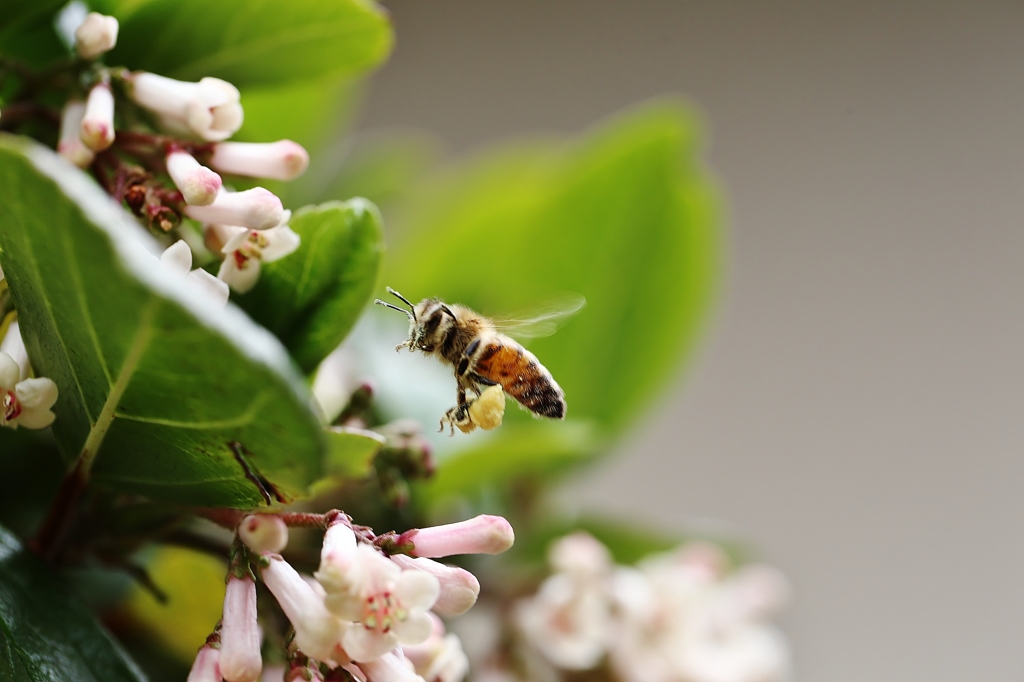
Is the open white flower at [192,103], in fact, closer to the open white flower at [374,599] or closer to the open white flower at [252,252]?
the open white flower at [252,252]

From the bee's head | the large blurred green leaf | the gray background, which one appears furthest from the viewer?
the gray background

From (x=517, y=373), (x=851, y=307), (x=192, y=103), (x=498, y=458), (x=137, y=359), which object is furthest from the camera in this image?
(x=851, y=307)

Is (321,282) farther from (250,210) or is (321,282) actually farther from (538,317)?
(538,317)

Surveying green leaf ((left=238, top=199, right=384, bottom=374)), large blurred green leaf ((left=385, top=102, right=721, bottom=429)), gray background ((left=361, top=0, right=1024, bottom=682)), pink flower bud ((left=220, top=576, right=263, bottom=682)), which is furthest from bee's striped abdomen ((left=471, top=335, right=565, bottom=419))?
gray background ((left=361, top=0, right=1024, bottom=682))

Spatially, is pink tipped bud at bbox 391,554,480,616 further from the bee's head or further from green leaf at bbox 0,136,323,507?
the bee's head

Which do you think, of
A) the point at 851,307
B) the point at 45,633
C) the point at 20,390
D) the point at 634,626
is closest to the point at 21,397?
the point at 20,390

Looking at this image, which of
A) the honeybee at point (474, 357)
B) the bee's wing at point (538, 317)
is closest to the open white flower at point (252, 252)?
the honeybee at point (474, 357)
